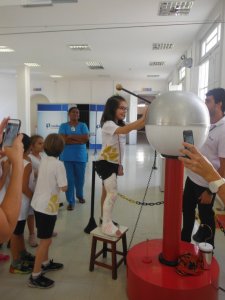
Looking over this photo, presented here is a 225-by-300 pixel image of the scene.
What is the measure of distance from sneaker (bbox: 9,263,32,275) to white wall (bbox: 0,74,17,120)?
36.3 feet

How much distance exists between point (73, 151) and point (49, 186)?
166 cm

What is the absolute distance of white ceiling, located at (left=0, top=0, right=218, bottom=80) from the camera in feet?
14.3

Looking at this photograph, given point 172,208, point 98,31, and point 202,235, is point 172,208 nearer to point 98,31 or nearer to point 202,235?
point 202,235

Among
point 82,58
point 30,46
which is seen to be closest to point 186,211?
point 30,46

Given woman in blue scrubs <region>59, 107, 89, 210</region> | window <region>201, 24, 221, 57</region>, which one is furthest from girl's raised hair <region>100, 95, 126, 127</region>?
window <region>201, 24, 221, 57</region>

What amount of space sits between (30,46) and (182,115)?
6.56 m

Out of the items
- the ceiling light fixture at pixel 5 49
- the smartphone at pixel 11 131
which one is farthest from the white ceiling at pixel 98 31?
the smartphone at pixel 11 131

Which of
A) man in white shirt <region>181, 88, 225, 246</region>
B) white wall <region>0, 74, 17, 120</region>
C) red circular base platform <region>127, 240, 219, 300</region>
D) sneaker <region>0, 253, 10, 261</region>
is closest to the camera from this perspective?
red circular base platform <region>127, 240, 219, 300</region>

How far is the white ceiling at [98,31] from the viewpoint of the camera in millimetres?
4348

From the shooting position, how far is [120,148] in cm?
233

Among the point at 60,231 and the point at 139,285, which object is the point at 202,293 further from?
the point at 60,231

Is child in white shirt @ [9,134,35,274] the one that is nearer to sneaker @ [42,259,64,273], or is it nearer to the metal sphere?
sneaker @ [42,259,64,273]

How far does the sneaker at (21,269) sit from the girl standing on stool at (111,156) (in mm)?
720

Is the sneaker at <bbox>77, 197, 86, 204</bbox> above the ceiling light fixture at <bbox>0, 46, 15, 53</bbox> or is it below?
below
